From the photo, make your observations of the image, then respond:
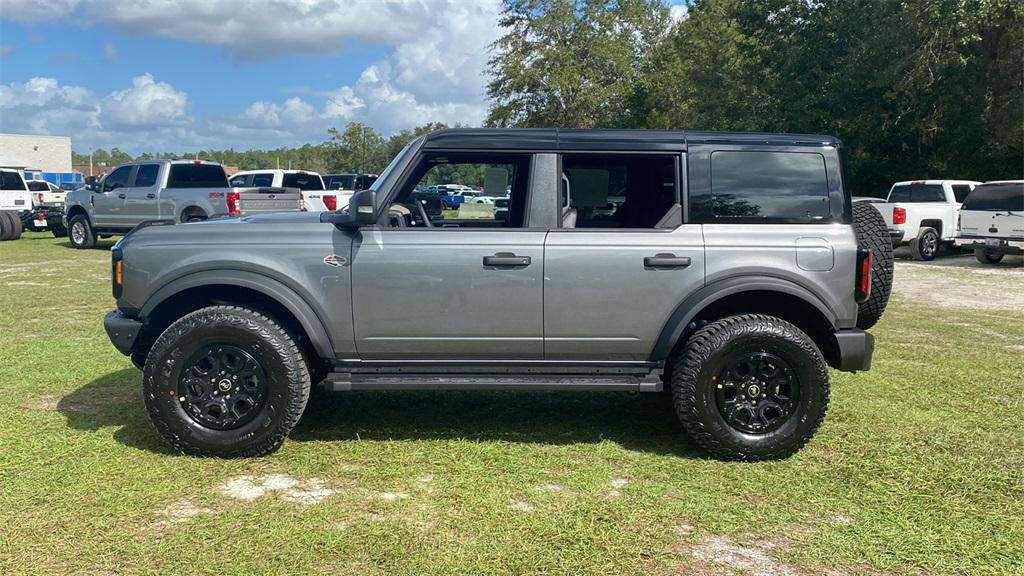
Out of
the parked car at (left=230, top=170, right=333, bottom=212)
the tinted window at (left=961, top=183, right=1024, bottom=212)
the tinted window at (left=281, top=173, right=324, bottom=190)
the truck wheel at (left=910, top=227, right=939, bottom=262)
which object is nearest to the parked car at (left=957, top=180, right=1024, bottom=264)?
the tinted window at (left=961, top=183, right=1024, bottom=212)

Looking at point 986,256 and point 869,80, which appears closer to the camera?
point 986,256

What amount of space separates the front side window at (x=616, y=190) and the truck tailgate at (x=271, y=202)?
7557mm

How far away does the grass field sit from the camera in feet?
10.9

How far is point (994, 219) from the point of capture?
15.6m

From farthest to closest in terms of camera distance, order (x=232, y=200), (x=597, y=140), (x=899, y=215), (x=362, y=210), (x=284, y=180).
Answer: (x=284, y=180) < (x=899, y=215) < (x=232, y=200) < (x=597, y=140) < (x=362, y=210)

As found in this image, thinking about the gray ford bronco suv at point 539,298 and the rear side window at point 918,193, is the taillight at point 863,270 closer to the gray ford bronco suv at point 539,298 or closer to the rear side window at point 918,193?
the gray ford bronco suv at point 539,298

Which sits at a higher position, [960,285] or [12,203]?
[12,203]

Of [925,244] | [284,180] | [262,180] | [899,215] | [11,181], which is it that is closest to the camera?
[899,215]

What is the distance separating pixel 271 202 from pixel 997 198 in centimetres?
1361

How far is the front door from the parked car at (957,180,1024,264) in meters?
14.4

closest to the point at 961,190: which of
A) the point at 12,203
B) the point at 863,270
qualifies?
the point at 863,270

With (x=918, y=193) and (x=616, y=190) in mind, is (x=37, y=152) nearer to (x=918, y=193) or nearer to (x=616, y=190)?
(x=918, y=193)

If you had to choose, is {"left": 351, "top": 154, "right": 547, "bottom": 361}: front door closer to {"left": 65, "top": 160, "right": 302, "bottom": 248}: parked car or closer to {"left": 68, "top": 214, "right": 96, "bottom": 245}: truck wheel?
{"left": 65, "top": 160, "right": 302, "bottom": 248}: parked car

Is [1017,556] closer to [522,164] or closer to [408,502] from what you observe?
[408,502]
